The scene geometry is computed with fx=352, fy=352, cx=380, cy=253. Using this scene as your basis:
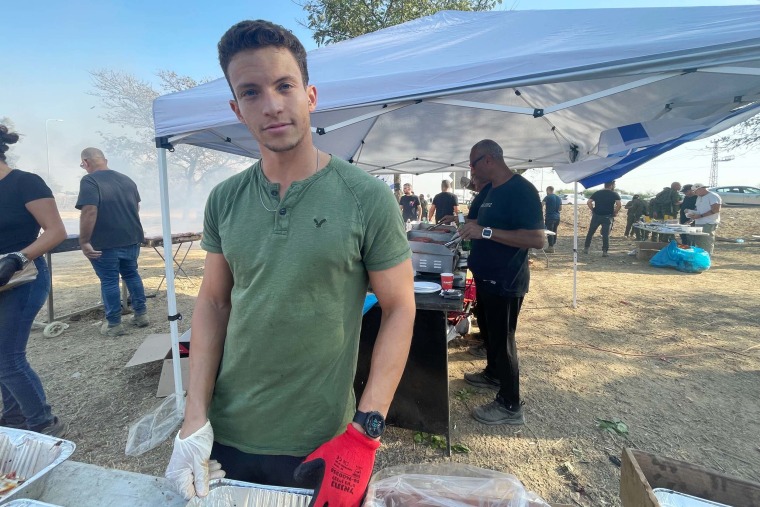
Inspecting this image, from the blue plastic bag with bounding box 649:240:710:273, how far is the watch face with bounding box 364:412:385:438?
397 inches

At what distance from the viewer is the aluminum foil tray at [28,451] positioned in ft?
3.95

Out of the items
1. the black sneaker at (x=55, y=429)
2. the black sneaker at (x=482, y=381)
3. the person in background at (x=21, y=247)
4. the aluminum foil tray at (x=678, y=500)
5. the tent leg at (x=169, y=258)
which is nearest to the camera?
the aluminum foil tray at (x=678, y=500)

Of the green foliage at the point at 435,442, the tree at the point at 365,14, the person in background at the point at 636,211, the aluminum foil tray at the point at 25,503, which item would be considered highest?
the tree at the point at 365,14

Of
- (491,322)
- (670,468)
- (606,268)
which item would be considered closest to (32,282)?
(491,322)

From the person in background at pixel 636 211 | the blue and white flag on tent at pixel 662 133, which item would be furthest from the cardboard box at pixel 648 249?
the blue and white flag on tent at pixel 662 133

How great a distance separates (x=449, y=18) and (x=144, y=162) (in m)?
32.0

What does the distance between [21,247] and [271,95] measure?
2489 mm

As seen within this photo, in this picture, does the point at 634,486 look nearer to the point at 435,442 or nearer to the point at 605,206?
the point at 435,442

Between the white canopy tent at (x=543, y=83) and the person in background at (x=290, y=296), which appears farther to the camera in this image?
the white canopy tent at (x=543, y=83)

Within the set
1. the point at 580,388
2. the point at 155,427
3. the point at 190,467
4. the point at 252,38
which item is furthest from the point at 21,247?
the point at 580,388

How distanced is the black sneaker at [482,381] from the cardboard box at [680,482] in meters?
1.89

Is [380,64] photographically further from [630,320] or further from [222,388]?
[630,320]

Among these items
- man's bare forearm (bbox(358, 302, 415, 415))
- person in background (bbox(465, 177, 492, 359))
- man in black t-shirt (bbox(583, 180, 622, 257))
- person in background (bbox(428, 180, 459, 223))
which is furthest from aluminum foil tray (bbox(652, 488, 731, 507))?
man in black t-shirt (bbox(583, 180, 622, 257))

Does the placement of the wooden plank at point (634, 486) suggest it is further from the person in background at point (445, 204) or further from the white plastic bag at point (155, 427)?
the person in background at point (445, 204)
